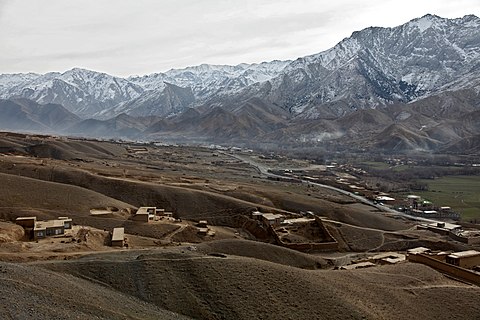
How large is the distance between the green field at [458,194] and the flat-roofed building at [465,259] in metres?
40.5

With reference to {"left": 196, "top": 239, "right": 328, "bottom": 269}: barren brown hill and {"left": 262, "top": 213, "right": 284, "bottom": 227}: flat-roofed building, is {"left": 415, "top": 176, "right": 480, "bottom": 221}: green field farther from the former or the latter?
{"left": 196, "top": 239, "right": 328, "bottom": 269}: barren brown hill

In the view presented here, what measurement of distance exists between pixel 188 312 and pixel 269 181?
87461 mm

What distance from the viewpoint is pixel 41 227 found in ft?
158

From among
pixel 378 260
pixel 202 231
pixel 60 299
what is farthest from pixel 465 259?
pixel 60 299

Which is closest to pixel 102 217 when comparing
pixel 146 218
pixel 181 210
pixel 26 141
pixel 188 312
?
pixel 146 218

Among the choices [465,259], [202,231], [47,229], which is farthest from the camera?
[202,231]

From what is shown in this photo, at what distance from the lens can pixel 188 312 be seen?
102 ft

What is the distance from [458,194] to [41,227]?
91904 mm

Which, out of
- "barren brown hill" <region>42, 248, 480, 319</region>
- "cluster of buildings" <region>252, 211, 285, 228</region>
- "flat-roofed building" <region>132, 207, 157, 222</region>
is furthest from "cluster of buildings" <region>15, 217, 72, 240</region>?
"cluster of buildings" <region>252, 211, 285, 228</region>

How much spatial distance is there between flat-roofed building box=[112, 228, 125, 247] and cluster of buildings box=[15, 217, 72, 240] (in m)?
4.68

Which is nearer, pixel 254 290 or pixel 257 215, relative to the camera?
pixel 254 290

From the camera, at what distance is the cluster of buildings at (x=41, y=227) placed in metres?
47.1

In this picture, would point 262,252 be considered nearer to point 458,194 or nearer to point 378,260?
point 378,260

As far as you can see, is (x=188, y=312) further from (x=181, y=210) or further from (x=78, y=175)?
(x=78, y=175)
